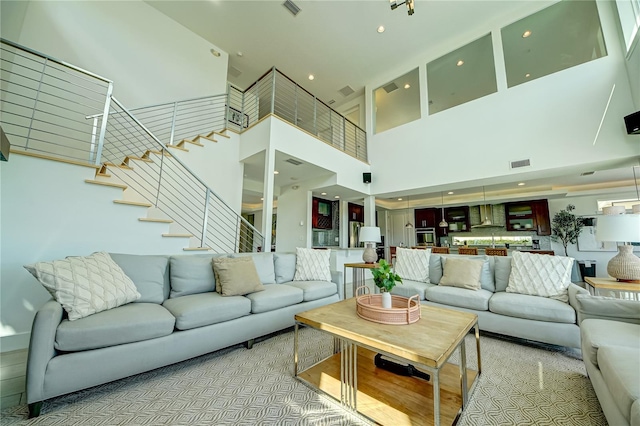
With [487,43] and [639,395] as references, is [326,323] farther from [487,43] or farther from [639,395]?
[487,43]

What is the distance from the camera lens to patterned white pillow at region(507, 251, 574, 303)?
8.23 feet

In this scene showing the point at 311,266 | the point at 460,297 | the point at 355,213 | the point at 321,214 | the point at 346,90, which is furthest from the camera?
the point at 355,213

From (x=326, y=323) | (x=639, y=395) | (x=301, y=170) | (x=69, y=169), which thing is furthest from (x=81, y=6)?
(x=639, y=395)

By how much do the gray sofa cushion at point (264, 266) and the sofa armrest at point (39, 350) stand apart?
170cm

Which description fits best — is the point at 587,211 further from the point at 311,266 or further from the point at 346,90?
the point at 311,266

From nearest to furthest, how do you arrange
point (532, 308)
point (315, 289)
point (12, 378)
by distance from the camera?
point (12, 378) < point (532, 308) < point (315, 289)

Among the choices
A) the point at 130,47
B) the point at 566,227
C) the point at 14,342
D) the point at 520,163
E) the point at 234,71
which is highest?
the point at 234,71

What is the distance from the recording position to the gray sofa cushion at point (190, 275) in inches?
94.1

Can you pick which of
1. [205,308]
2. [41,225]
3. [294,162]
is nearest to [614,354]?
[205,308]

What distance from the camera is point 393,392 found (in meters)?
1.57

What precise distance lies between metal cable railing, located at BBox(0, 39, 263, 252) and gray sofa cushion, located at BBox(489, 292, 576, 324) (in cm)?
337

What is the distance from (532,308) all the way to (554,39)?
5626 mm

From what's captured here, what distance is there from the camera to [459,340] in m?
1.44

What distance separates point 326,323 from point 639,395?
143cm
